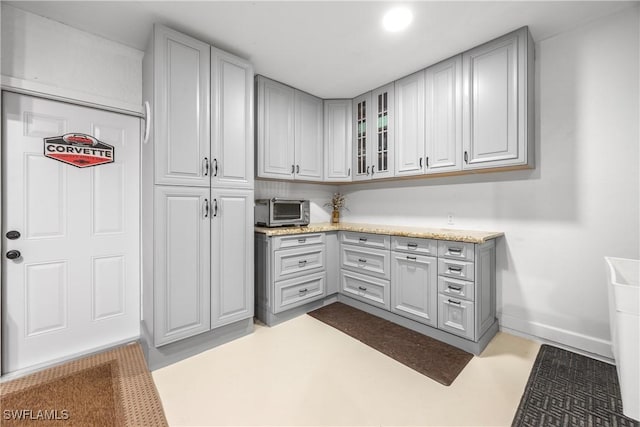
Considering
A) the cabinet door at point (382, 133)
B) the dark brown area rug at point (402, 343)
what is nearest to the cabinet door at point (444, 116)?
the cabinet door at point (382, 133)

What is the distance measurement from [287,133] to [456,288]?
91.3 inches

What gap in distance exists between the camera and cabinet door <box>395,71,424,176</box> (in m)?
2.67

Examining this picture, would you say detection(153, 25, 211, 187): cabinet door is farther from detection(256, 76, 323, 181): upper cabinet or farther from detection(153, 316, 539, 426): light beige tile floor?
detection(153, 316, 539, 426): light beige tile floor

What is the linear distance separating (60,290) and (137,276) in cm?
49

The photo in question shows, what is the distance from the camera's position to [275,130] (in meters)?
2.89

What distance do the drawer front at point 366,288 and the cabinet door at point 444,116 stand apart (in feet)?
4.20

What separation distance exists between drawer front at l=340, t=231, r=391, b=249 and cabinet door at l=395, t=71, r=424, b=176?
0.74 meters

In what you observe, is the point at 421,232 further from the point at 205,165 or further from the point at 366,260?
the point at 205,165

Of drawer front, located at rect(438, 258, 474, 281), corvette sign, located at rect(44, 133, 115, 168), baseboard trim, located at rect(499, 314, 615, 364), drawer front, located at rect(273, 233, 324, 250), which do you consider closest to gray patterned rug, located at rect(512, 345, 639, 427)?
baseboard trim, located at rect(499, 314, 615, 364)

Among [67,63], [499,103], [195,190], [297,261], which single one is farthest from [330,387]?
[67,63]

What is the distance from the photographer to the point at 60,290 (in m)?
1.99

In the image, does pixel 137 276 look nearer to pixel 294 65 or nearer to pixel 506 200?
pixel 294 65

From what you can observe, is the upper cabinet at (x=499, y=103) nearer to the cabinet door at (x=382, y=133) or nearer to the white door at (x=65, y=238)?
Result: the cabinet door at (x=382, y=133)

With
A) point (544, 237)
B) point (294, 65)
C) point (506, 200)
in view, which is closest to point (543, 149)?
point (506, 200)
